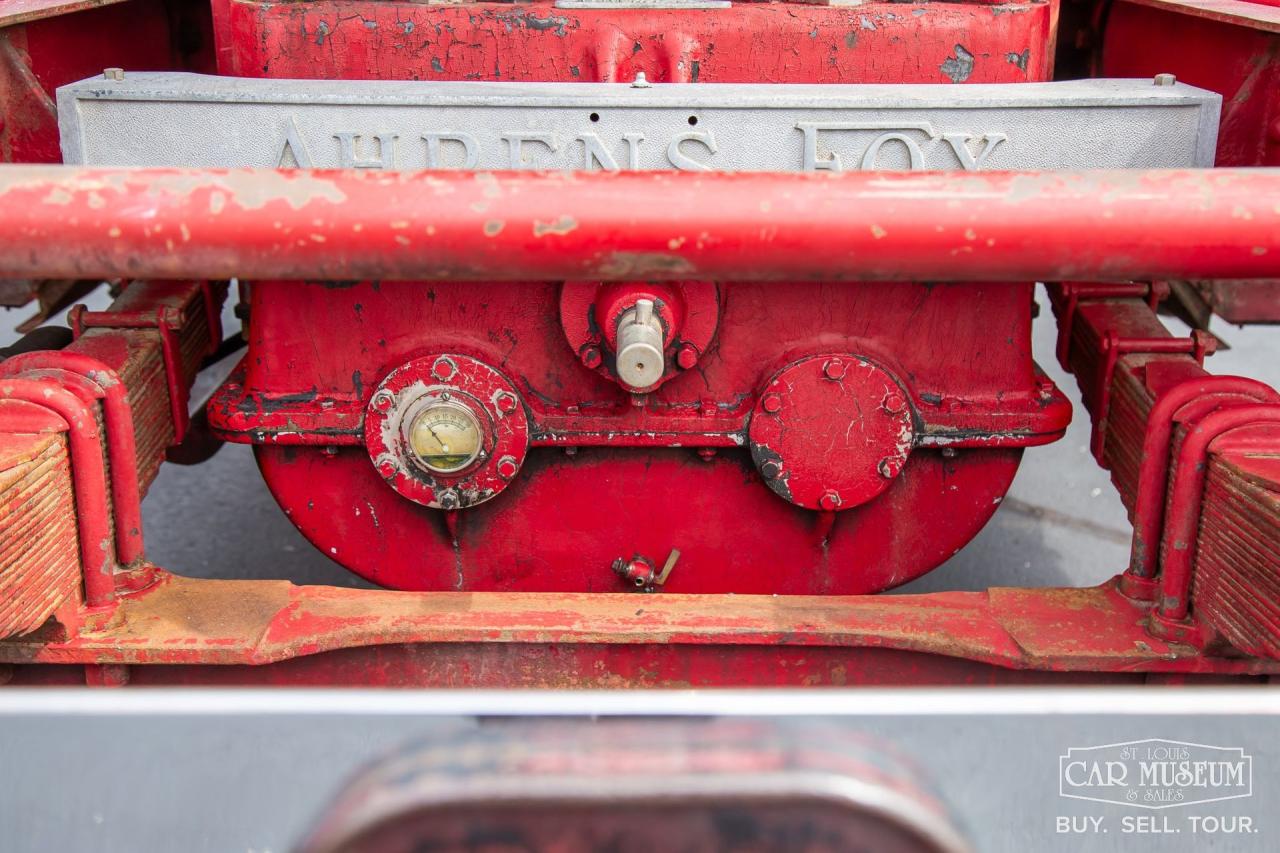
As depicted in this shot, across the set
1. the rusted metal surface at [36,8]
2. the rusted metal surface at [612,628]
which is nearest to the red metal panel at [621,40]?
the rusted metal surface at [36,8]

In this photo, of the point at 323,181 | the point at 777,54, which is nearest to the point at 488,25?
the point at 777,54

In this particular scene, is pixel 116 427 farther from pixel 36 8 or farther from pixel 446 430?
pixel 36 8

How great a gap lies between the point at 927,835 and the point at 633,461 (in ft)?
4.28

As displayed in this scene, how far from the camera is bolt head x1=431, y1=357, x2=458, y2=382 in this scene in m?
1.73

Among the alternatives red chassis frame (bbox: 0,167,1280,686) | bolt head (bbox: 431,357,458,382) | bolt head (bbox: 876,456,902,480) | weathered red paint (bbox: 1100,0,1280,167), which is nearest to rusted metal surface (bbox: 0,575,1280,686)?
red chassis frame (bbox: 0,167,1280,686)

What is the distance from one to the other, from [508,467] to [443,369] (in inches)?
7.2

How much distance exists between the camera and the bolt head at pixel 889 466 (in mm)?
1780

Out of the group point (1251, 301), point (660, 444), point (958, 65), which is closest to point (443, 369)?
point (660, 444)

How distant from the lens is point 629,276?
46.5 inches

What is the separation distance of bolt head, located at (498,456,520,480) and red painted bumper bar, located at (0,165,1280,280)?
2.04ft

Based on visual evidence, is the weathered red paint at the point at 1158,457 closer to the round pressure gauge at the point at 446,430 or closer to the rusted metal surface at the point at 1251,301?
the rusted metal surface at the point at 1251,301

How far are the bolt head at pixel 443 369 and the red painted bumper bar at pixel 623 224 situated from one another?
0.55m

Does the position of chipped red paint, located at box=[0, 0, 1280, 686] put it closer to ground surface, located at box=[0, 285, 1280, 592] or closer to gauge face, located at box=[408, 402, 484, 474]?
gauge face, located at box=[408, 402, 484, 474]

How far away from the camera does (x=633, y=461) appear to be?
1875 mm
